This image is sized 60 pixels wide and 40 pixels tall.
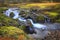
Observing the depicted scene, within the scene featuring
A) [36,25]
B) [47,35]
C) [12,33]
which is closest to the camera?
[12,33]

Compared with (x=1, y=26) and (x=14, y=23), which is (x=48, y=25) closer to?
(x=14, y=23)

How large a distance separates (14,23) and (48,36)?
2.66 ft

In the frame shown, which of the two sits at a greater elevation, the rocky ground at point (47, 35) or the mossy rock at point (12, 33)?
the mossy rock at point (12, 33)

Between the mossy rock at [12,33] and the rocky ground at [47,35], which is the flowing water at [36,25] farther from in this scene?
the mossy rock at [12,33]

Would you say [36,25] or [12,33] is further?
[36,25]

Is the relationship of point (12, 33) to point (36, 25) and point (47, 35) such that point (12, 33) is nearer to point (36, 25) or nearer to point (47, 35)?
point (36, 25)

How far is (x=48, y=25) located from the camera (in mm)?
3693

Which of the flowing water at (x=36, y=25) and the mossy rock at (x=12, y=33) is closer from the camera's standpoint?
the mossy rock at (x=12, y=33)

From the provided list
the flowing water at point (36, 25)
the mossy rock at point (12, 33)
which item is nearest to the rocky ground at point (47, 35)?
the flowing water at point (36, 25)

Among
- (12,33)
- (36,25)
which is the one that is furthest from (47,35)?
(12,33)

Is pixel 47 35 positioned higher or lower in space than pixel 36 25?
lower

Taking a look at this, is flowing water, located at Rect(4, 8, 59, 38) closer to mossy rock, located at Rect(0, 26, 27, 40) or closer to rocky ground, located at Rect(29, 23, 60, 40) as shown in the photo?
rocky ground, located at Rect(29, 23, 60, 40)

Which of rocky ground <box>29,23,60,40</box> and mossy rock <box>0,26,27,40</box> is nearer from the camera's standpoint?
mossy rock <box>0,26,27,40</box>

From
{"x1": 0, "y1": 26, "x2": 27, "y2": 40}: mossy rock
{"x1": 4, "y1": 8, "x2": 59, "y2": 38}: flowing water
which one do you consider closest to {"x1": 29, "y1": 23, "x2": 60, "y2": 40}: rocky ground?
{"x1": 4, "y1": 8, "x2": 59, "y2": 38}: flowing water
